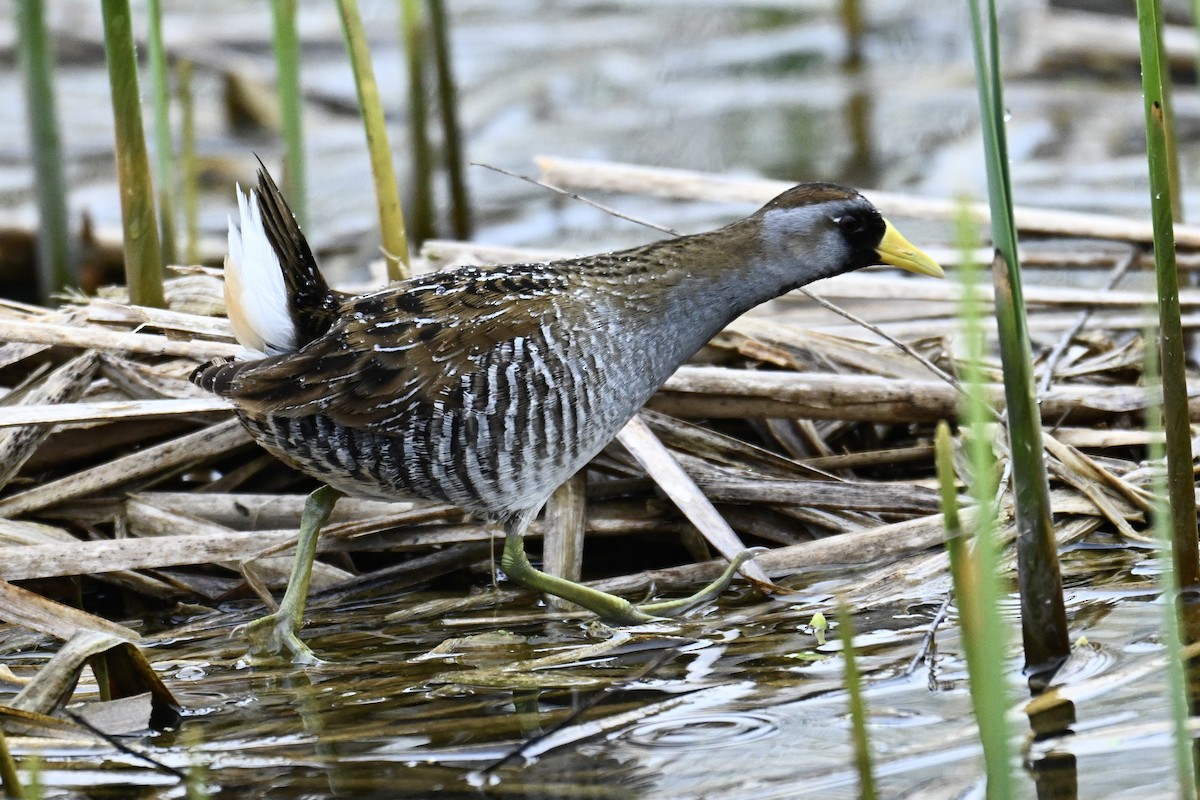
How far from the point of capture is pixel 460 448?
3.08 meters

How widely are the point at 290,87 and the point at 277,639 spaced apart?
163cm

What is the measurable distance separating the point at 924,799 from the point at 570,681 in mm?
820

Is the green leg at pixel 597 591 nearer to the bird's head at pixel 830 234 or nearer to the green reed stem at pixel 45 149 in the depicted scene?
the bird's head at pixel 830 234

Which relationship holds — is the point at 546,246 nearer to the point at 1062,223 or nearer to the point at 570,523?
the point at 1062,223

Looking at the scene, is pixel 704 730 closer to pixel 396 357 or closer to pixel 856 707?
pixel 856 707

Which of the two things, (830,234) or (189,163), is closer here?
(830,234)

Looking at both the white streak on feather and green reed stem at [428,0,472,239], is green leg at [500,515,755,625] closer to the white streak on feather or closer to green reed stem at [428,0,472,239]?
the white streak on feather

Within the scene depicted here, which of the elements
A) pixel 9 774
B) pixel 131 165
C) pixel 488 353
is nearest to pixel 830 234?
pixel 488 353

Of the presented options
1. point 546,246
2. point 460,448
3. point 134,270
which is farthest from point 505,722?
point 546,246

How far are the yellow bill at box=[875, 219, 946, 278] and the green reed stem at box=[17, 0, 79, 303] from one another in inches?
114

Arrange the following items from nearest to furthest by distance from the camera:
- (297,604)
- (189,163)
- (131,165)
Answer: (297,604)
(131,165)
(189,163)

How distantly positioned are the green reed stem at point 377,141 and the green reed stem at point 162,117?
1.48ft

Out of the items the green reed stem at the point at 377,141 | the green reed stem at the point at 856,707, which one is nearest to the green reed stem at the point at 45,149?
the green reed stem at the point at 377,141

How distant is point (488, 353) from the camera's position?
3096 millimetres
